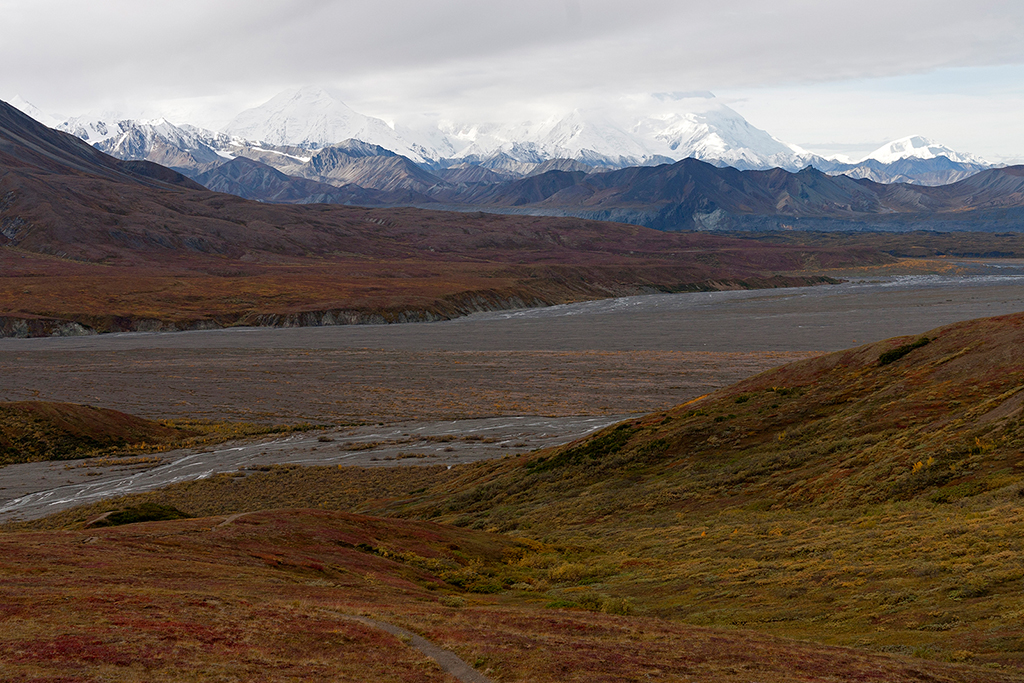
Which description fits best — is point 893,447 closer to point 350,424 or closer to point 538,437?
point 538,437

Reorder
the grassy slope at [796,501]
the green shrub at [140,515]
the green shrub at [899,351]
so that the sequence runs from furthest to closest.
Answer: the green shrub at [899,351]
the green shrub at [140,515]
the grassy slope at [796,501]

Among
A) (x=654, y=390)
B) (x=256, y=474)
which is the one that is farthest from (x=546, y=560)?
(x=654, y=390)

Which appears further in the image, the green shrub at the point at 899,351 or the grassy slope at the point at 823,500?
the green shrub at the point at 899,351

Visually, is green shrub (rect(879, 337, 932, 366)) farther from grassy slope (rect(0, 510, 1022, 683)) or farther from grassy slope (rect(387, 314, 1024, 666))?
grassy slope (rect(0, 510, 1022, 683))

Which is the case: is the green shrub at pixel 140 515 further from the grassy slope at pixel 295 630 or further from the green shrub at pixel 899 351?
the green shrub at pixel 899 351

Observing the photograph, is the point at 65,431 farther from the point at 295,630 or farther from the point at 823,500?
the point at 823,500

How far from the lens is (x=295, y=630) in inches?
623

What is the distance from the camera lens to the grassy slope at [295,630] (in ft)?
44.2

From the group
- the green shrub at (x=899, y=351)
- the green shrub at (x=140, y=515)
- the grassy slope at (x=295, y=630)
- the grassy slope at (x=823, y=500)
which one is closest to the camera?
the grassy slope at (x=295, y=630)

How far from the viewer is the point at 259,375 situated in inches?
3529

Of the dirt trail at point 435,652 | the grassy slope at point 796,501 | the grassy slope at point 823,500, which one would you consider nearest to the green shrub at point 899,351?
the grassy slope at point 796,501

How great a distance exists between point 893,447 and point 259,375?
71.2m

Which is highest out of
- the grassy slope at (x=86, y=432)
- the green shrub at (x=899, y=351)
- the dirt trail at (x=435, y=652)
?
the green shrub at (x=899, y=351)

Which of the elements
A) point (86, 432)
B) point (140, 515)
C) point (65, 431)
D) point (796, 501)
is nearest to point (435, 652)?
point (796, 501)
